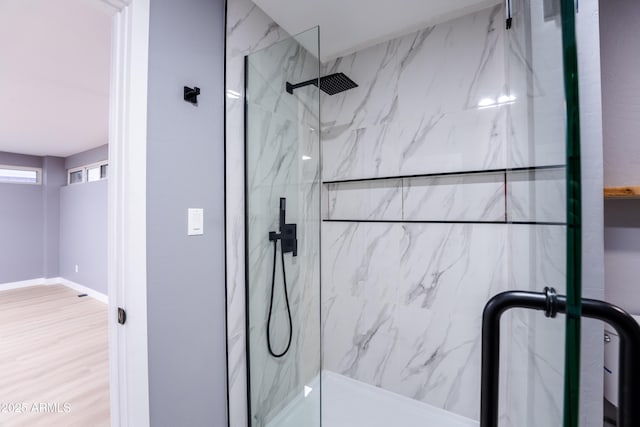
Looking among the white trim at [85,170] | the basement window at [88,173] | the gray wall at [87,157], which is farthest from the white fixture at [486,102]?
the basement window at [88,173]

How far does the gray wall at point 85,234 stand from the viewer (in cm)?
438

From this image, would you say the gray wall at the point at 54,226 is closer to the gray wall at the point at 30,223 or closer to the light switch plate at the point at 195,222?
the gray wall at the point at 30,223

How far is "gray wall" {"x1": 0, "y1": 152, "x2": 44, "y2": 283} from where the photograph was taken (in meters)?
4.83

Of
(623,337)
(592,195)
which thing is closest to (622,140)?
(592,195)

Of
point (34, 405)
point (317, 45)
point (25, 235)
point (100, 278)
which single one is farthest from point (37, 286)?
point (317, 45)

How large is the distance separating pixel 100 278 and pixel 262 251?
4494mm

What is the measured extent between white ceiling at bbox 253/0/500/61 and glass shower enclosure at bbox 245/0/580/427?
9 cm

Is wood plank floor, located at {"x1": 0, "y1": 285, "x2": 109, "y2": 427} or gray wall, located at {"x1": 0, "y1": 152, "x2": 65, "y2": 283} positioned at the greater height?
gray wall, located at {"x1": 0, "y1": 152, "x2": 65, "y2": 283}

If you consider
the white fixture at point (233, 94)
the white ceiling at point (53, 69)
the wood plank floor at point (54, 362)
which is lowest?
the wood plank floor at point (54, 362)

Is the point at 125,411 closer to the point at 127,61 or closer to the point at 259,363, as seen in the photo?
the point at 259,363

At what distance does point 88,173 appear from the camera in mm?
4918

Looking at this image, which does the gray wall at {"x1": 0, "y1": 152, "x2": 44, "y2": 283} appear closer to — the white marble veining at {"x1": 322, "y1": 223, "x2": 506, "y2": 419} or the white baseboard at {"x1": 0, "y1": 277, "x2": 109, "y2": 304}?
the white baseboard at {"x1": 0, "y1": 277, "x2": 109, "y2": 304}

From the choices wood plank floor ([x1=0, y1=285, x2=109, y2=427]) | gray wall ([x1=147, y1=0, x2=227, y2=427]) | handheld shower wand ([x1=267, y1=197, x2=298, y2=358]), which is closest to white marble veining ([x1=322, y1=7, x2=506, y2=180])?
handheld shower wand ([x1=267, y1=197, x2=298, y2=358])

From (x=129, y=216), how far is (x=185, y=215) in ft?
0.71
